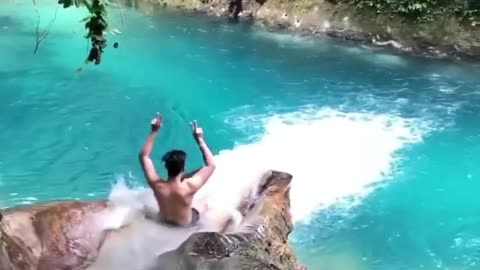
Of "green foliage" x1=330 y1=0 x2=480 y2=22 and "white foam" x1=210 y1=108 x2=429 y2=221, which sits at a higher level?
"green foliage" x1=330 y1=0 x2=480 y2=22

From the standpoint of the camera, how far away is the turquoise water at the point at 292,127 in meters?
8.78

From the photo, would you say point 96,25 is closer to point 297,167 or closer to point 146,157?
point 146,157

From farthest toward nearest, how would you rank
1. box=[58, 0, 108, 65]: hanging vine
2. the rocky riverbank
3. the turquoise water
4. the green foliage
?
the green foliage < the rocky riverbank < the turquoise water < box=[58, 0, 108, 65]: hanging vine

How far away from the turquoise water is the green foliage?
1514 millimetres

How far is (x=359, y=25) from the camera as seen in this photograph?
18.1 metres

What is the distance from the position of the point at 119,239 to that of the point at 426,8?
1372 centimetres

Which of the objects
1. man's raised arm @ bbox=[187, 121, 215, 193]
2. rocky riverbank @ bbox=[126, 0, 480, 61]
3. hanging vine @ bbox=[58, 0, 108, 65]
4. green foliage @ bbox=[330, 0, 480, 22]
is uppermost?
hanging vine @ bbox=[58, 0, 108, 65]

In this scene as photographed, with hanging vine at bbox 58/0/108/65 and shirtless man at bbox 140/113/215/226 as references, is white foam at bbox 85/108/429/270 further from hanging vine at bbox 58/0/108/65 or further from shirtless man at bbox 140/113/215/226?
hanging vine at bbox 58/0/108/65

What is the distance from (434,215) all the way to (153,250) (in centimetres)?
509

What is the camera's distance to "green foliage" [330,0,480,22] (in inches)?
665

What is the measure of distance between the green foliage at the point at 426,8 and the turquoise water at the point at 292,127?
151 cm

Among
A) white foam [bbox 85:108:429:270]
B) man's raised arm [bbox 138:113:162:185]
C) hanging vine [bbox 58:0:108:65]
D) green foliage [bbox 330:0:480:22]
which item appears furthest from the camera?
green foliage [bbox 330:0:480:22]

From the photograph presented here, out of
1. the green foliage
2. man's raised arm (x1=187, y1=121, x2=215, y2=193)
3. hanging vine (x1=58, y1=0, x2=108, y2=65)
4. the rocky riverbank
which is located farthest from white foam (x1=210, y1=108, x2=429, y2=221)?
the green foliage

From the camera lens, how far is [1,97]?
1330 cm
